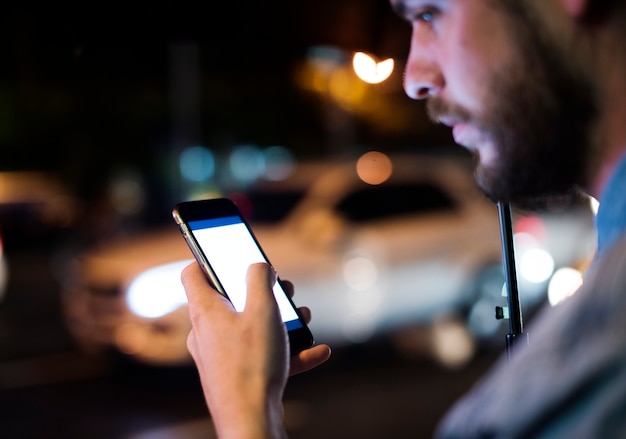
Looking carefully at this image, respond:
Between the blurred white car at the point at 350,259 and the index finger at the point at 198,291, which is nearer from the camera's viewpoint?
the index finger at the point at 198,291

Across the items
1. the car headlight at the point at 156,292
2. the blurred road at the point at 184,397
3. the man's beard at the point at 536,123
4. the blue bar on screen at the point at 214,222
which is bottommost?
the blurred road at the point at 184,397

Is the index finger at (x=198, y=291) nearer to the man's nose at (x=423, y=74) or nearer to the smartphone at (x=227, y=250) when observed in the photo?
the smartphone at (x=227, y=250)

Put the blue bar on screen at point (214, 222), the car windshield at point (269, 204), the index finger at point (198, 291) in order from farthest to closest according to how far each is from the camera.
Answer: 1. the car windshield at point (269, 204)
2. the blue bar on screen at point (214, 222)
3. the index finger at point (198, 291)

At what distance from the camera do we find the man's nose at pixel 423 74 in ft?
4.51

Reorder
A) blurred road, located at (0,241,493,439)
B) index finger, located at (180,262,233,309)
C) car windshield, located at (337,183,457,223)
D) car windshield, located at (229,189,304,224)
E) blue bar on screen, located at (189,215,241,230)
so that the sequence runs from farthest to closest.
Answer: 1. car windshield, located at (229,189,304,224)
2. car windshield, located at (337,183,457,223)
3. blurred road, located at (0,241,493,439)
4. blue bar on screen, located at (189,215,241,230)
5. index finger, located at (180,262,233,309)

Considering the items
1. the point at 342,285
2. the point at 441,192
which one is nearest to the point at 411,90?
the point at 342,285

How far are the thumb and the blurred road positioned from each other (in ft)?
16.1

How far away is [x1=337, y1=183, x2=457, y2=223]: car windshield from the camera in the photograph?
7773 millimetres

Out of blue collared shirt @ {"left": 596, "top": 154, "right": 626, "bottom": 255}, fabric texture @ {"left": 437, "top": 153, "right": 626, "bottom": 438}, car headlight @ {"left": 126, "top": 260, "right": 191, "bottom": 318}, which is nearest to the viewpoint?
fabric texture @ {"left": 437, "top": 153, "right": 626, "bottom": 438}

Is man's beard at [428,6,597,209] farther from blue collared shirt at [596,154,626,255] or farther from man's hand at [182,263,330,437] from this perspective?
man's hand at [182,263,330,437]

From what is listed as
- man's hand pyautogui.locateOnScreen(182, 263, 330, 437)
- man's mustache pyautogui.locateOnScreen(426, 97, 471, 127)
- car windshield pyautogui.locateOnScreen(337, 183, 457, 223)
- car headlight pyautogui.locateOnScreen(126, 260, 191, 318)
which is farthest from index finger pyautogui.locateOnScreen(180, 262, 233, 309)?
car windshield pyautogui.locateOnScreen(337, 183, 457, 223)

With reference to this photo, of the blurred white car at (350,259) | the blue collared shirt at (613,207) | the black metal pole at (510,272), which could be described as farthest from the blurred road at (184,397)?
the blue collared shirt at (613,207)

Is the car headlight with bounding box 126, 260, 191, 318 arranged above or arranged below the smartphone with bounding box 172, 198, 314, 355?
below

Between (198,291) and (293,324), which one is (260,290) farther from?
(293,324)
